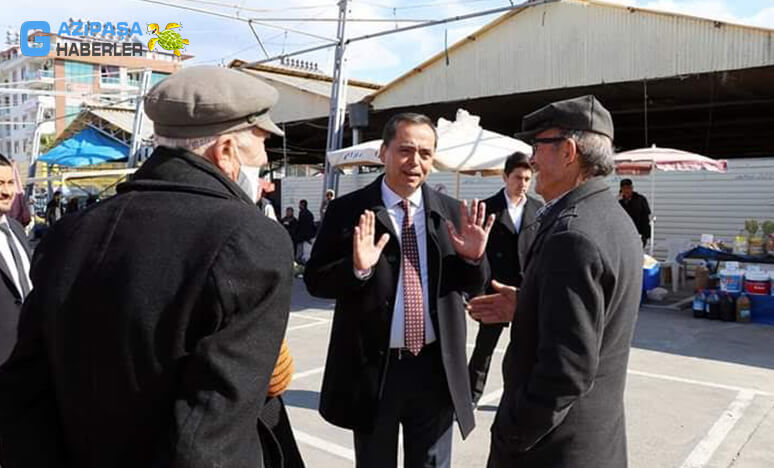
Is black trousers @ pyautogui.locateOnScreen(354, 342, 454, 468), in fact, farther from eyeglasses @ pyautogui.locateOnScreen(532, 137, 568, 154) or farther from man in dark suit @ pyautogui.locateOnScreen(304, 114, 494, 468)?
eyeglasses @ pyautogui.locateOnScreen(532, 137, 568, 154)

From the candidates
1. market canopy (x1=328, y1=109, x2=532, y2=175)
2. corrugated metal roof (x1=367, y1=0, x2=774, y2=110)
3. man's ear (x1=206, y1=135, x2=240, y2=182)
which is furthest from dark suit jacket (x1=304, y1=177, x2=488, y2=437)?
corrugated metal roof (x1=367, y1=0, x2=774, y2=110)

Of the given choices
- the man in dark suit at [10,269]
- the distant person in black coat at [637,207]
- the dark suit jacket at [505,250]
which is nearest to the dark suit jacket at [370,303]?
the man in dark suit at [10,269]

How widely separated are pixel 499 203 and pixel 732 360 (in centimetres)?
344

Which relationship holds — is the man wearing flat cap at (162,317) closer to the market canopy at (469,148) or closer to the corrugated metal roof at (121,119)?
the market canopy at (469,148)

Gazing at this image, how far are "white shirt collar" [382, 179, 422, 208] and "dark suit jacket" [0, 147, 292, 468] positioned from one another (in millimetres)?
1481

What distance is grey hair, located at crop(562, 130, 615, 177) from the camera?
2.04 metres

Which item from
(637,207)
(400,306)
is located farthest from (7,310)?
(637,207)

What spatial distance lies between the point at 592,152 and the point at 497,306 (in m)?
0.70

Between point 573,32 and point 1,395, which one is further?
point 573,32

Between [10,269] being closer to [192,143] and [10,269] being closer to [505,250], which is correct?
[192,143]

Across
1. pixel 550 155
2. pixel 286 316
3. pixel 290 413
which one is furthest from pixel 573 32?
pixel 286 316

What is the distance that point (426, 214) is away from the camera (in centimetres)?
280

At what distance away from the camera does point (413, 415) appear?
263cm

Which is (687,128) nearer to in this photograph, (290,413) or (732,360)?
(732,360)
